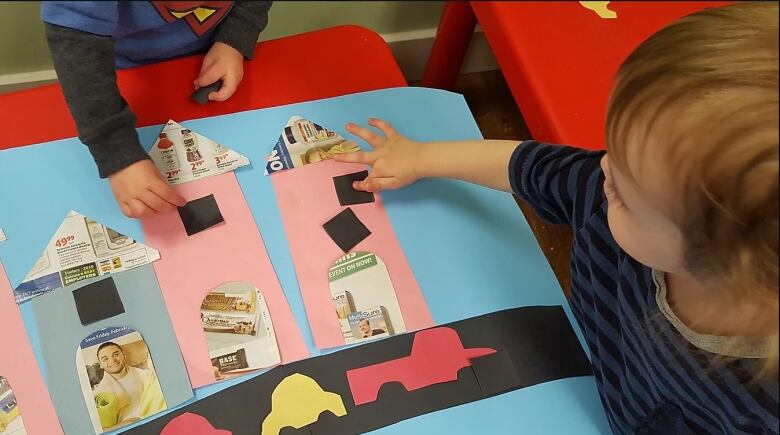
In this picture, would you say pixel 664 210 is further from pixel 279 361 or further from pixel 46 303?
pixel 46 303

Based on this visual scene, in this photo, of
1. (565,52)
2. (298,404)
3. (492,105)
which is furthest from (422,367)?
(492,105)

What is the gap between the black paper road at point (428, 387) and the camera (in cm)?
62

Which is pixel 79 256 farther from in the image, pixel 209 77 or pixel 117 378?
pixel 209 77

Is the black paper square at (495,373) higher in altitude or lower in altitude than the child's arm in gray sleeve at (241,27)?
lower

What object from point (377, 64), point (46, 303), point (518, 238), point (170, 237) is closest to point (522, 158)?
point (518, 238)

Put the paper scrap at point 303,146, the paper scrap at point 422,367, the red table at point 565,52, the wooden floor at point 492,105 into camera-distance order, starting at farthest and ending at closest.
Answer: the wooden floor at point 492,105, the red table at point 565,52, the paper scrap at point 303,146, the paper scrap at point 422,367

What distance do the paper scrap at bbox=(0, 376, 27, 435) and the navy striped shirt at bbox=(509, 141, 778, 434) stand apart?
1.65 ft

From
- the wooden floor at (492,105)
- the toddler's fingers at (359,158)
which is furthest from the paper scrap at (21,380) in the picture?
the wooden floor at (492,105)

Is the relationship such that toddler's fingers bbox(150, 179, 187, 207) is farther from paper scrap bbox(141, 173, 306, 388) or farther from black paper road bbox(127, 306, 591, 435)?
black paper road bbox(127, 306, 591, 435)

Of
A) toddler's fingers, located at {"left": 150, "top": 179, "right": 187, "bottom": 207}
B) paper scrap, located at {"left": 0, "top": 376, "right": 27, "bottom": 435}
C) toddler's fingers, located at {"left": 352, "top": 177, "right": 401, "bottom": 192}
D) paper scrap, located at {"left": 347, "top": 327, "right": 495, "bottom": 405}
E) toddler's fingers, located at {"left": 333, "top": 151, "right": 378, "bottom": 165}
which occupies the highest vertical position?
toddler's fingers, located at {"left": 150, "top": 179, "right": 187, "bottom": 207}

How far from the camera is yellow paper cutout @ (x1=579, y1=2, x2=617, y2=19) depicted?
1043 mm

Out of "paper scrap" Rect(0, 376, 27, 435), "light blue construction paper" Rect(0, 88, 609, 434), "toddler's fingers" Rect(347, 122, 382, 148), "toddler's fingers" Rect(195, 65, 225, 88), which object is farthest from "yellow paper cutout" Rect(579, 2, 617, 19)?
"paper scrap" Rect(0, 376, 27, 435)

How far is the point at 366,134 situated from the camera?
77 centimetres

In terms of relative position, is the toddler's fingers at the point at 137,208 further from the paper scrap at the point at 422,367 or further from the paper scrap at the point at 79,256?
the paper scrap at the point at 422,367
